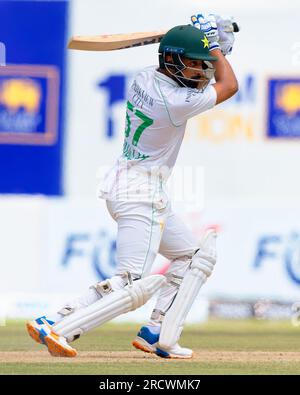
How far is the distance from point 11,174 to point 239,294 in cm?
258

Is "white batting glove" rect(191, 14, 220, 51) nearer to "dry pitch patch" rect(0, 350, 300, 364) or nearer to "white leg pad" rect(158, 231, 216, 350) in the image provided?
"white leg pad" rect(158, 231, 216, 350)

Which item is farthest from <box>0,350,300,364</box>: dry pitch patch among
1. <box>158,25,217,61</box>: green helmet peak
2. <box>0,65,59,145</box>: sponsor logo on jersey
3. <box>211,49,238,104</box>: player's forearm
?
<box>0,65,59,145</box>: sponsor logo on jersey

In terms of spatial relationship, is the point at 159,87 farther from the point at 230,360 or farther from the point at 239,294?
the point at 239,294

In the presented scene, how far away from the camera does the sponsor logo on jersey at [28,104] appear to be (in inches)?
443

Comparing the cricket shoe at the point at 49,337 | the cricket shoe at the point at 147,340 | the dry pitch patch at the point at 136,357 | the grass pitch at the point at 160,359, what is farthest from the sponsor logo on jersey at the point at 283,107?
the cricket shoe at the point at 49,337

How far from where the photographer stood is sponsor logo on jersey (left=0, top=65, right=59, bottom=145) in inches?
443

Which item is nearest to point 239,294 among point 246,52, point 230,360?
point 246,52

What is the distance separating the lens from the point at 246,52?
11.3m

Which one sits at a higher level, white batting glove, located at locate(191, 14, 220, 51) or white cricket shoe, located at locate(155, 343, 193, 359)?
white batting glove, located at locate(191, 14, 220, 51)

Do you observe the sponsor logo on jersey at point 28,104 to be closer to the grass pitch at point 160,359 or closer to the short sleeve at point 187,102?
the grass pitch at point 160,359

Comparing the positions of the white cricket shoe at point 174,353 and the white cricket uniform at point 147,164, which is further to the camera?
the white cricket shoe at point 174,353

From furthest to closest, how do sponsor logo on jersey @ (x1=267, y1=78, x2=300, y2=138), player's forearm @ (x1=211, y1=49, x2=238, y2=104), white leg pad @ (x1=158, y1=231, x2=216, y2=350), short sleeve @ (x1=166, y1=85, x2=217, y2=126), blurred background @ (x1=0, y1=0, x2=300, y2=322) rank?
sponsor logo on jersey @ (x1=267, y1=78, x2=300, y2=138), blurred background @ (x1=0, y1=0, x2=300, y2=322), white leg pad @ (x1=158, y1=231, x2=216, y2=350), player's forearm @ (x1=211, y1=49, x2=238, y2=104), short sleeve @ (x1=166, y1=85, x2=217, y2=126)

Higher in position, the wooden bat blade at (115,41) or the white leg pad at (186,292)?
the wooden bat blade at (115,41)

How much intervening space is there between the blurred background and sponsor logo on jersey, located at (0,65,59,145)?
0.03 feet
